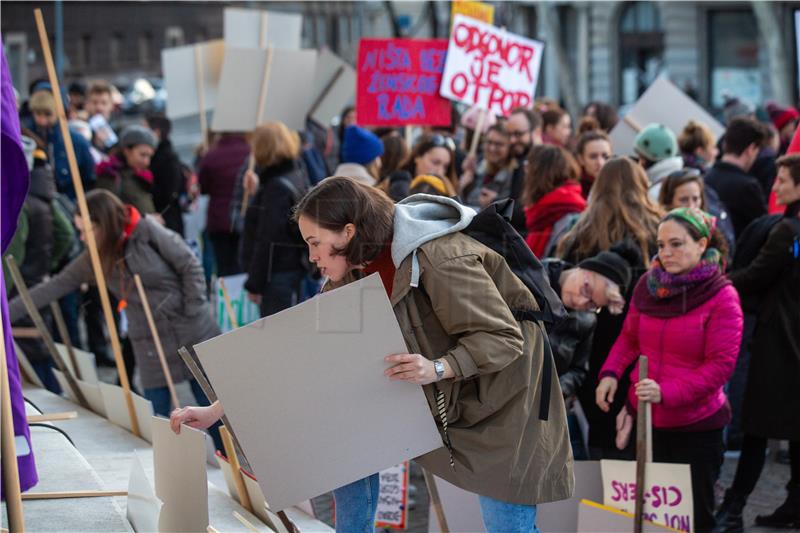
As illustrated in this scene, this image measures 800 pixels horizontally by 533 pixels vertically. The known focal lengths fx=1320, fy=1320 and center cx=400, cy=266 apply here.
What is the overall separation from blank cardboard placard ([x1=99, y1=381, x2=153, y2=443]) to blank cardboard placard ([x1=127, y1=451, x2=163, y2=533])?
66.9 inches

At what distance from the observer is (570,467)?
12.0ft

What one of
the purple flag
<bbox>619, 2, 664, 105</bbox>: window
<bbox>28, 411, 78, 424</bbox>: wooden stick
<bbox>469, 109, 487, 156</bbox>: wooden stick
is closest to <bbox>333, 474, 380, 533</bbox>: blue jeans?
the purple flag

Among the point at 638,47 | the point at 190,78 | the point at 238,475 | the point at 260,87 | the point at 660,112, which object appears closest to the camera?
the point at 238,475

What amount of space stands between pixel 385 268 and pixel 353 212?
0.70 feet

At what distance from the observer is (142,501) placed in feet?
12.7

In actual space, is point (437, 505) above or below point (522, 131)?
below

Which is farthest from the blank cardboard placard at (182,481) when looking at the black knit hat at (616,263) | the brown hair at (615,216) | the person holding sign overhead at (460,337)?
the brown hair at (615,216)

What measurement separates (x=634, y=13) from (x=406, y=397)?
3374cm

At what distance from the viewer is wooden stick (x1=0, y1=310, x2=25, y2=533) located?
3.23 metres

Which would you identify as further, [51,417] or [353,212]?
[51,417]

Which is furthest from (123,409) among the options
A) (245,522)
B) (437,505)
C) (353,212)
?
(353,212)

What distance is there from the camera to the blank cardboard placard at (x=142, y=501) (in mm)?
→ 3754

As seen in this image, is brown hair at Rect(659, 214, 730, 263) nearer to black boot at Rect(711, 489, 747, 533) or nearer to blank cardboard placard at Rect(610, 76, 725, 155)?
black boot at Rect(711, 489, 747, 533)

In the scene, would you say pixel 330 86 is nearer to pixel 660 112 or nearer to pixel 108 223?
pixel 660 112
